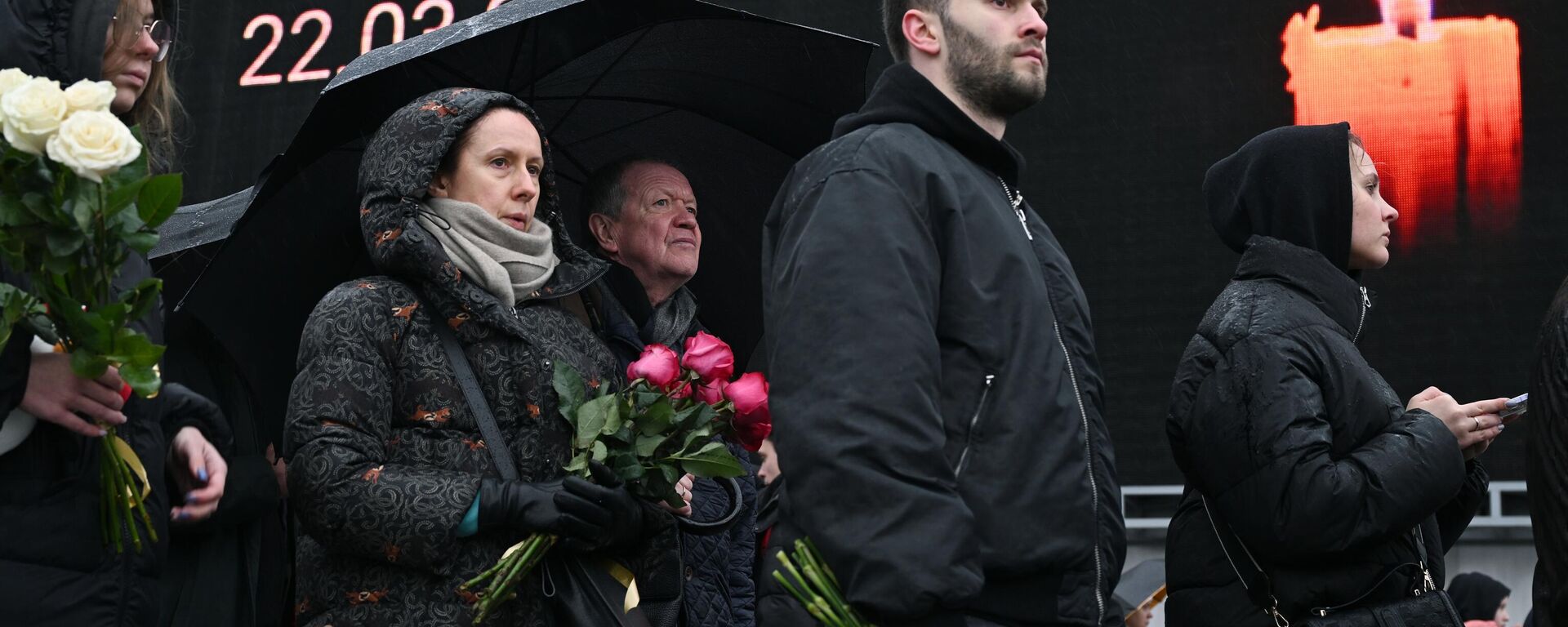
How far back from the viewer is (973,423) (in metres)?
1.89

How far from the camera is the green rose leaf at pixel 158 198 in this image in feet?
6.69

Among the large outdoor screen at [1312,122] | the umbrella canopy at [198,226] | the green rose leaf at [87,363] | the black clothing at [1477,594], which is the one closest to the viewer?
the green rose leaf at [87,363]

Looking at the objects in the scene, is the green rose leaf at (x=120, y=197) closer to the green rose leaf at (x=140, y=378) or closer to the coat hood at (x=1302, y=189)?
the green rose leaf at (x=140, y=378)

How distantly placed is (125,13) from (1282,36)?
3.20 meters

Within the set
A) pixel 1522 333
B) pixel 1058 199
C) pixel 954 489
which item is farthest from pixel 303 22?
pixel 954 489

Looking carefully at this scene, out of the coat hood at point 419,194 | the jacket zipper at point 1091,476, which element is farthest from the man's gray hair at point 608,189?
the jacket zipper at point 1091,476

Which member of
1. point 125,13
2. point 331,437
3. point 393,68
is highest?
point 125,13

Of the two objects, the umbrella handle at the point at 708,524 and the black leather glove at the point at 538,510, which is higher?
the black leather glove at the point at 538,510

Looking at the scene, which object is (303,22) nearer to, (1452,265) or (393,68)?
(393,68)

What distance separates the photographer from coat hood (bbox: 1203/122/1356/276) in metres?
2.98

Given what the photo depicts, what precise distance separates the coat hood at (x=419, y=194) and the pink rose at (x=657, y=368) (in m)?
0.21

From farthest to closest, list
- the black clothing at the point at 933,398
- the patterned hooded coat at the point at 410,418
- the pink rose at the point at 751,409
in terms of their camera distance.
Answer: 1. the pink rose at the point at 751,409
2. the patterned hooded coat at the point at 410,418
3. the black clothing at the point at 933,398

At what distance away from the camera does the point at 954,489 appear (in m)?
1.82

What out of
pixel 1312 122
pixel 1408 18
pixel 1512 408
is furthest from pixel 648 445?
pixel 1408 18
